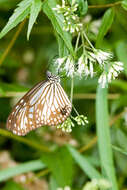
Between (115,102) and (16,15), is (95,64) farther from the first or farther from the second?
(115,102)

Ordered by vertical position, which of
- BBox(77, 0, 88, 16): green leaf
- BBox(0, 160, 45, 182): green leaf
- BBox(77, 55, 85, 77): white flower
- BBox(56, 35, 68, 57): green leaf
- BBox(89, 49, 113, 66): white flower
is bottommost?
BBox(0, 160, 45, 182): green leaf

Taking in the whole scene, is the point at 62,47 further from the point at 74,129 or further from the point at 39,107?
the point at 74,129

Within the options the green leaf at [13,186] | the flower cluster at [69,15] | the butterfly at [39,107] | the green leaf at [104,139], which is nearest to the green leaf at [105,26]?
the flower cluster at [69,15]

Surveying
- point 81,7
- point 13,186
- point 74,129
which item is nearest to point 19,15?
point 81,7

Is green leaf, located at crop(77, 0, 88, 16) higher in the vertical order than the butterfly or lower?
higher

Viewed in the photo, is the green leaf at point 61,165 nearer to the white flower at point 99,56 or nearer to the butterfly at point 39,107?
the butterfly at point 39,107

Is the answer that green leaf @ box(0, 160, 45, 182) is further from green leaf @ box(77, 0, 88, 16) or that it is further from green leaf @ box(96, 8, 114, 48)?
green leaf @ box(77, 0, 88, 16)

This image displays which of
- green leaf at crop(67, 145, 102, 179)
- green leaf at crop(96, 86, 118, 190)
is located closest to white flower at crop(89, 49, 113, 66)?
green leaf at crop(96, 86, 118, 190)
